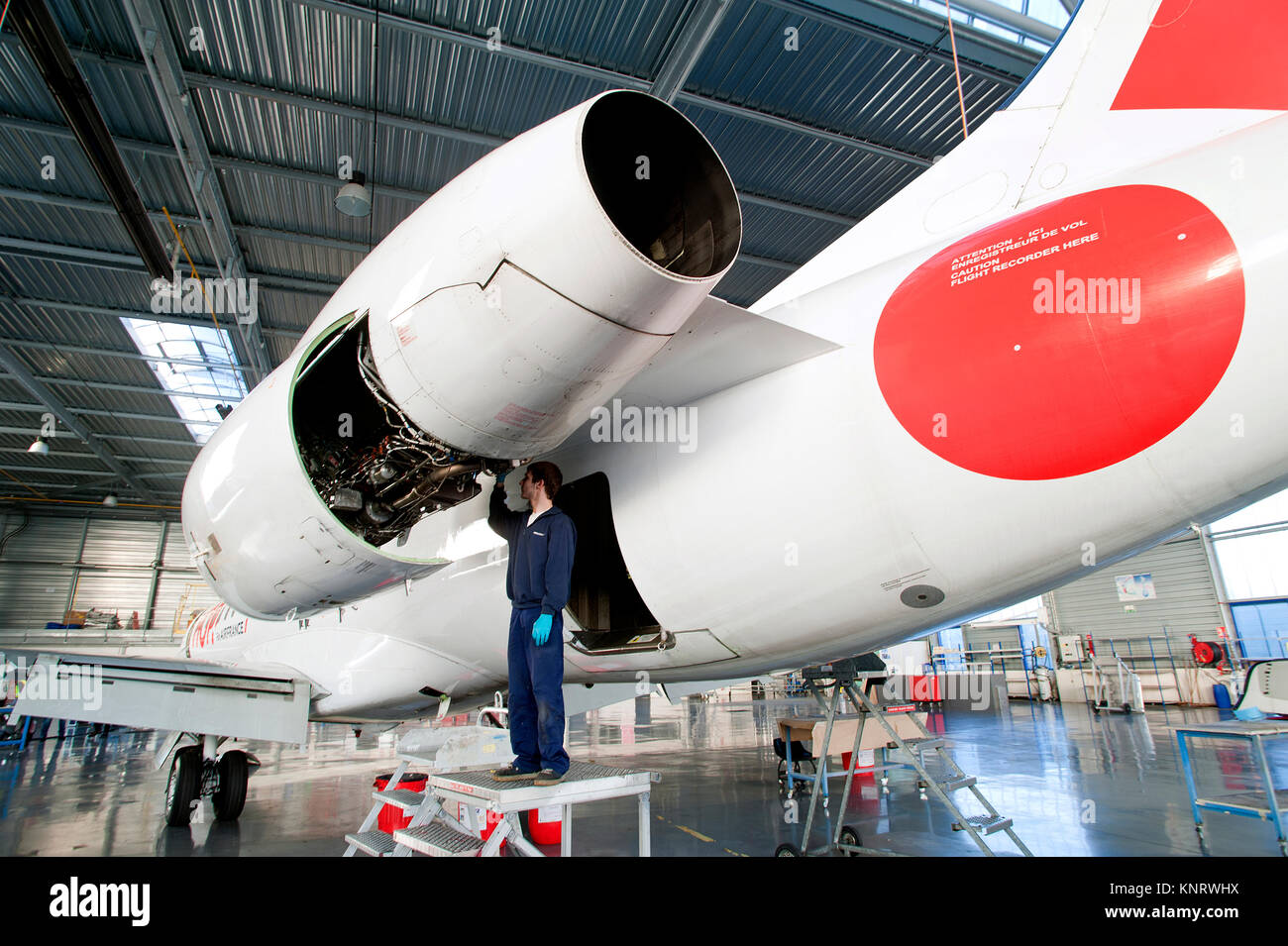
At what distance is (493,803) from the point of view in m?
2.42

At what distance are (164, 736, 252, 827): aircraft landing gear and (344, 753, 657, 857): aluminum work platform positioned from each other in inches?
152

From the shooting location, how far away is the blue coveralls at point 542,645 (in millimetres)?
2885

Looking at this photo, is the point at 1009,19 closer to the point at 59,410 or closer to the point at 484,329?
the point at 484,329

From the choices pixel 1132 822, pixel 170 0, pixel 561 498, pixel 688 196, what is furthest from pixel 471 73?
pixel 1132 822

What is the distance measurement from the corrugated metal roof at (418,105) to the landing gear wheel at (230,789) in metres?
7.14

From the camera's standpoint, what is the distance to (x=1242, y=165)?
81.8 inches

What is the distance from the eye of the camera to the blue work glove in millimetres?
2930

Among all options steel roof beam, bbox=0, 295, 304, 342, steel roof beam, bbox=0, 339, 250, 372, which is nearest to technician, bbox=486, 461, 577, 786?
steel roof beam, bbox=0, 295, 304, 342

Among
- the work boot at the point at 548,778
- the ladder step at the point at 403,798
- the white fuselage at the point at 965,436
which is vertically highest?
the white fuselage at the point at 965,436

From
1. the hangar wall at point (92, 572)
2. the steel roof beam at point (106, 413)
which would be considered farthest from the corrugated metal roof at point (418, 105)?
the hangar wall at point (92, 572)

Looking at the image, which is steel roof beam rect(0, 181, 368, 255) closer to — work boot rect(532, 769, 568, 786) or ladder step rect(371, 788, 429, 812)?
ladder step rect(371, 788, 429, 812)

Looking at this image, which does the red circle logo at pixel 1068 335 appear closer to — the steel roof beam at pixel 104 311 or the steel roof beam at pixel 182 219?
the steel roof beam at pixel 182 219

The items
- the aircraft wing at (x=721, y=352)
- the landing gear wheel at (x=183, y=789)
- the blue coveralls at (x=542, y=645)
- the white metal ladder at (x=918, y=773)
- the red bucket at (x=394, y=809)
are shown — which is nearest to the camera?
the aircraft wing at (x=721, y=352)

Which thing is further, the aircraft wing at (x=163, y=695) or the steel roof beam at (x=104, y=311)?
the steel roof beam at (x=104, y=311)
